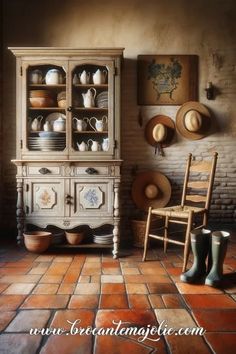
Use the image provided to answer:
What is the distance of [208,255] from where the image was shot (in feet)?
8.72

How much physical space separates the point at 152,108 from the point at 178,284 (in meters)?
2.43

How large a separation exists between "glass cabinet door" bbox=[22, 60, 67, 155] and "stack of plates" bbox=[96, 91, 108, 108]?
37cm

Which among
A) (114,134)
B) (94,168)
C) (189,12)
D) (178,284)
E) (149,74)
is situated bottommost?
(178,284)

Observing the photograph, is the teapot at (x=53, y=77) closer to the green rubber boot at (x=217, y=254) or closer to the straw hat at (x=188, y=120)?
the straw hat at (x=188, y=120)

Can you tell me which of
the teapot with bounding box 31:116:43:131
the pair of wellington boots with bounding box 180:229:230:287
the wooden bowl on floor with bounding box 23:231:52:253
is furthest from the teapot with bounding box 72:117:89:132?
the pair of wellington boots with bounding box 180:229:230:287

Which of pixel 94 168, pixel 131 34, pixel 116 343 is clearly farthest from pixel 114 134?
pixel 116 343

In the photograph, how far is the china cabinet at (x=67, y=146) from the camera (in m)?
3.48

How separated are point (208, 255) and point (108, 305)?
963 millimetres

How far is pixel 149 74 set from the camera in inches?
168

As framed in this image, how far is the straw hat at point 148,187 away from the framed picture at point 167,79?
3.07ft

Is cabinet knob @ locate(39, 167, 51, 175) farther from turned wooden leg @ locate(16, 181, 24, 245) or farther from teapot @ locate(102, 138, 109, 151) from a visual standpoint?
teapot @ locate(102, 138, 109, 151)

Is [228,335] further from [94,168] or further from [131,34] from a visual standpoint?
[131,34]

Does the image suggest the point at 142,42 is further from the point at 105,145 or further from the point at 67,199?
the point at 67,199

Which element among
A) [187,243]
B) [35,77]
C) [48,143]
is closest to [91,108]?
[48,143]
